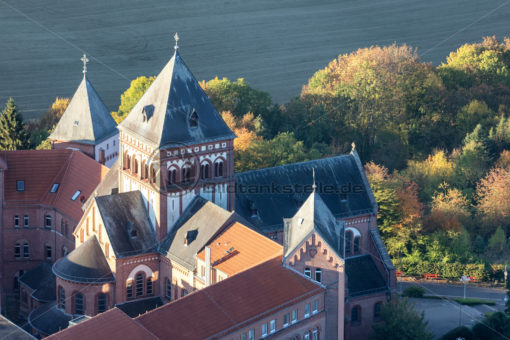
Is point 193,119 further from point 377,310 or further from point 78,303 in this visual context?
point 377,310

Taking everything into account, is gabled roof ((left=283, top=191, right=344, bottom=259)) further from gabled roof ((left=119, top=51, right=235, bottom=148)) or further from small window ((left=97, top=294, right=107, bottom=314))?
small window ((left=97, top=294, right=107, bottom=314))

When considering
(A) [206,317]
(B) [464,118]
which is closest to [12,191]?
(A) [206,317]

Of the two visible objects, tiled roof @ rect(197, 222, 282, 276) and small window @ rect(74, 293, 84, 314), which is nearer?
tiled roof @ rect(197, 222, 282, 276)

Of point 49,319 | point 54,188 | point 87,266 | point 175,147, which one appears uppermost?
point 175,147

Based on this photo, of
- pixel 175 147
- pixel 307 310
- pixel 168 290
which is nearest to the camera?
pixel 307 310

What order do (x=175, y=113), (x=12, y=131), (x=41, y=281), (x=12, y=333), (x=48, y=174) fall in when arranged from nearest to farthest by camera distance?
1. (x=12, y=333)
2. (x=175, y=113)
3. (x=41, y=281)
4. (x=48, y=174)
5. (x=12, y=131)

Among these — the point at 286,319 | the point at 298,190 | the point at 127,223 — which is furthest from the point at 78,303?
the point at 298,190

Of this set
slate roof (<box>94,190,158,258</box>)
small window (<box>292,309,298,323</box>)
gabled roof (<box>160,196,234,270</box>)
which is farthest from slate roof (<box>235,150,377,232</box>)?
small window (<box>292,309,298,323</box>)
